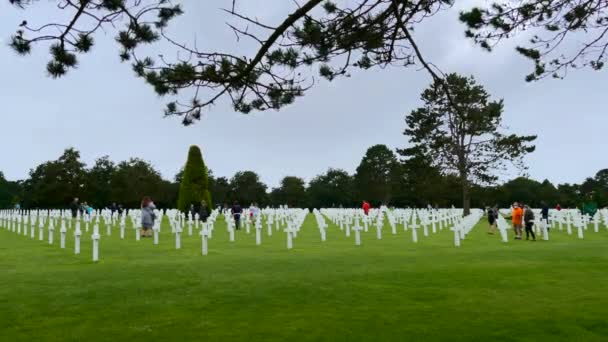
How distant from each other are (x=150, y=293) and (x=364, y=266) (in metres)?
4.74

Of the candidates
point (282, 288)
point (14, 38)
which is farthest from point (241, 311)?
point (14, 38)

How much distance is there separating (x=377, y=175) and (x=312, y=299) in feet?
288

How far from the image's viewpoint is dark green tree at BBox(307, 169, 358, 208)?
315 feet

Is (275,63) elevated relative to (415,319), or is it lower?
elevated

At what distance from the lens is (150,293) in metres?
8.61

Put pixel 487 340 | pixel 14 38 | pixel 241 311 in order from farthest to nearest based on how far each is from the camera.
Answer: pixel 241 311, pixel 14 38, pixel 487 340

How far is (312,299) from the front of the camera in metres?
8.02

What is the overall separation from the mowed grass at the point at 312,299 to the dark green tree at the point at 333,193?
259 ft

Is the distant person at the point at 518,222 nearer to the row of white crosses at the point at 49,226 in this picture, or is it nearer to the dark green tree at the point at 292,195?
the row of white crosses at the point at 49,226

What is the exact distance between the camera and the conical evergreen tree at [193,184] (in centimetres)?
3859

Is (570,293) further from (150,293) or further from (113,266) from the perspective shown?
(113,266)

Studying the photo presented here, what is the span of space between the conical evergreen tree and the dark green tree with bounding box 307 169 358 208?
52.5 metres

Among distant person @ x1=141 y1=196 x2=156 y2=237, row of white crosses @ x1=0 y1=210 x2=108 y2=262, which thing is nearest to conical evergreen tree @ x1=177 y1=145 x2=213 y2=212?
row of white crosses @ x1=0 y1=210 x2=108 y2=262

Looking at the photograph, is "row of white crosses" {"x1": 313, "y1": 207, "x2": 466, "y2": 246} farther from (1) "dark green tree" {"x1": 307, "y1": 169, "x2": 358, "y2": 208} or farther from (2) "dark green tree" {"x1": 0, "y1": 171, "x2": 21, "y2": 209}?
(2) "dark green tree" {"x1": 0, "y1": 171, "x2": 21, "y2": 209}
